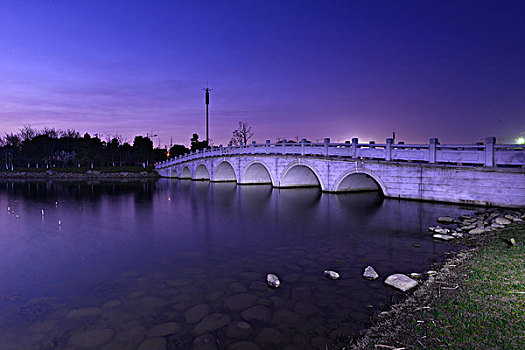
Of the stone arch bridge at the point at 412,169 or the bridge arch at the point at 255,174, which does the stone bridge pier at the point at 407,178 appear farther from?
the bridge arch at the point at 255,174

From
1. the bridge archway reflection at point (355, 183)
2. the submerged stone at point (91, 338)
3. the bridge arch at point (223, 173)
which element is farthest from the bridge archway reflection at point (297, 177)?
the submerged stone at point (91, 338)

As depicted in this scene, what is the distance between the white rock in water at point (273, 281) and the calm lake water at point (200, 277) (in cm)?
18

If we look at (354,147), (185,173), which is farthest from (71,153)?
(354,147)

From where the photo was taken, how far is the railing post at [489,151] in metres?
13.7

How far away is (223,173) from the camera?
37781 mm

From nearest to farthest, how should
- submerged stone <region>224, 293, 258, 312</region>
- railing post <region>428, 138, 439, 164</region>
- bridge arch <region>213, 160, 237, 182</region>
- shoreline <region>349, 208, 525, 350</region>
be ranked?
shoreline <region>349, 208, 525, 350</region>
submerged stone <region>224, 293, 258, 312</region>
railing post <region>428, 138, 439, 164</region>
bridge arch <region>213, 160, 237, 182</region>

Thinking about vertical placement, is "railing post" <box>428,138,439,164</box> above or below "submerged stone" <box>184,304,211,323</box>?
above

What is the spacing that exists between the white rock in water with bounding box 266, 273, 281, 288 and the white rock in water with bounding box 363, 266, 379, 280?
6.06 feet

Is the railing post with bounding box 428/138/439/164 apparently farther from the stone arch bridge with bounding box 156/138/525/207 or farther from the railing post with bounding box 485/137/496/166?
the railing post with bounding box 485/137/496/166

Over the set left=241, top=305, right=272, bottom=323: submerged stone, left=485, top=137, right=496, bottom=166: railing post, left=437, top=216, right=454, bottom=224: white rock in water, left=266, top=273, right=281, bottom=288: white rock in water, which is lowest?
left=241, top=305, right=272, bottom=323: submerged stone

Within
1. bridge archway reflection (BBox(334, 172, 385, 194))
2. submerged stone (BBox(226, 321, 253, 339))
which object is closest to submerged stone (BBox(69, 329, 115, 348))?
submerged stone (BBox(226, 321, 253, 339))

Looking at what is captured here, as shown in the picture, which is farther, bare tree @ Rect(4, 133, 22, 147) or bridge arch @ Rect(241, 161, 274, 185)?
bare tree @ Rect(4, 133, 22, 147)

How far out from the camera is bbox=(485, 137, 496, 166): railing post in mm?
13719

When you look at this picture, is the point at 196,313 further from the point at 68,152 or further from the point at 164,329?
the point at 68,152
